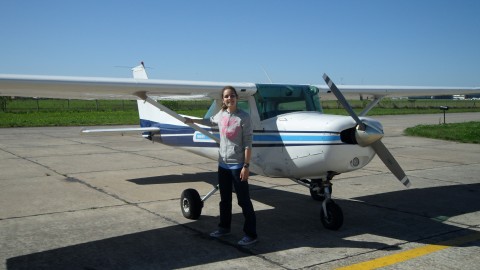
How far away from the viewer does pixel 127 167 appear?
11.2 meters

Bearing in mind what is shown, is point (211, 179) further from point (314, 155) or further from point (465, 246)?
point (465, 246)

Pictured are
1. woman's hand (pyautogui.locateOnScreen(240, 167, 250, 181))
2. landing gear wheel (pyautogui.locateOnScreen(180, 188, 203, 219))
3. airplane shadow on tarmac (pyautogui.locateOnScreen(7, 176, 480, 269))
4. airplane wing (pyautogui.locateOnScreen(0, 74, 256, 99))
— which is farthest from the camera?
landing gear wheel (pyautogui.locateOnScreen(180, 188, 203, 219))

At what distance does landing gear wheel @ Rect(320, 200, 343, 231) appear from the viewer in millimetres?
5855

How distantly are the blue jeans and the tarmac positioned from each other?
0.22 metres

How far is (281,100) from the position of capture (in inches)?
256

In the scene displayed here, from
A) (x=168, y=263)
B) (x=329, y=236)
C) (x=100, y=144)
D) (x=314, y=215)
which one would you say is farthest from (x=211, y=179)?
(x=100, y=144)

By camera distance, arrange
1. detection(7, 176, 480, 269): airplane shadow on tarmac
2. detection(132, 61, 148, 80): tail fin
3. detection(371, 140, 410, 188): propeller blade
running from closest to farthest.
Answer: detection(7, 176, 480, 269): airplane shadow on tarmac
detection(371, 140, 410, 188): propeller blade
detection(132, 61, 148, 80): tail fin

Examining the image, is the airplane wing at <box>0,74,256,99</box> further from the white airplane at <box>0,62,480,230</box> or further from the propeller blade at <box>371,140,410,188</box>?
the propeller blade at <box>371,140,410,188</box>

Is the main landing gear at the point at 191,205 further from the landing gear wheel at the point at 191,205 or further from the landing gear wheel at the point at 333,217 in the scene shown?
the landing gear wheel at the point at 333,217

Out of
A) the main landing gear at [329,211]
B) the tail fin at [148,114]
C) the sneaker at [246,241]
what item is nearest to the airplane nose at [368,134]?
the main landing gear at [329,211]

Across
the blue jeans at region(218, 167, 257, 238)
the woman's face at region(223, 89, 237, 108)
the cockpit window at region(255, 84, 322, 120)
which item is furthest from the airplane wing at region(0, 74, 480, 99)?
the blue jeans at region(218, 167, 257, 238)

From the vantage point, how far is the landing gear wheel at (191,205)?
21.0ft

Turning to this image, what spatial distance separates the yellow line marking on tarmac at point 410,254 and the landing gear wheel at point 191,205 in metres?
2.46

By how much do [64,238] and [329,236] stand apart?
10.6ft
